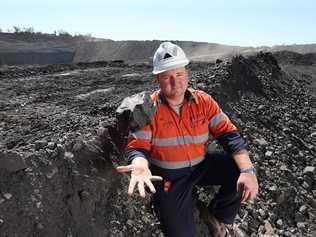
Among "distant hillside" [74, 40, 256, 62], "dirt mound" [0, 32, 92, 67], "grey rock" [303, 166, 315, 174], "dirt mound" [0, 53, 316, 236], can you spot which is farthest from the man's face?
"distant hillside" [74, 40, 256, 62]

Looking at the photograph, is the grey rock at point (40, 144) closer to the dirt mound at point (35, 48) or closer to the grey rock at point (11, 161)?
the grey rock at point (11, 161)

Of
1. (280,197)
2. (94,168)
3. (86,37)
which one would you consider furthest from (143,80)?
(86,37)

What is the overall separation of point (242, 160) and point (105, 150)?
130 cm

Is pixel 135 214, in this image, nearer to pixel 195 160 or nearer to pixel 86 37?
pixel 195 160

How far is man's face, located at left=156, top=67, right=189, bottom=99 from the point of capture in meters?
3.54

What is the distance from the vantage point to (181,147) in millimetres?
3623

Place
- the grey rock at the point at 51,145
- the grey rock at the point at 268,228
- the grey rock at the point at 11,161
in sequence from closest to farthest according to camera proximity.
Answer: the grey rock at the point at 11,161
the grey rock at the point at 51,145
the grey rock at the point at 268,228

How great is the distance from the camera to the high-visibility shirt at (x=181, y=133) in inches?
140

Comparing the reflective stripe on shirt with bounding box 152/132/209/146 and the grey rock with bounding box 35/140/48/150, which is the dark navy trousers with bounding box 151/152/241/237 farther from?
the grey rock with bounding box 35/140/48/150

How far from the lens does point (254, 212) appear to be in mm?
5234

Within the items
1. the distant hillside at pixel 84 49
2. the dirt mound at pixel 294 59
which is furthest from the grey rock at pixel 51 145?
the distant hillside at pixel 84 49

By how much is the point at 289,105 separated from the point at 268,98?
1.54 feet

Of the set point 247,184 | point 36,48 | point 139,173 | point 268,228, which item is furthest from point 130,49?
point 139,173

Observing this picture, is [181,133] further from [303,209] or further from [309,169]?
[309,169]
